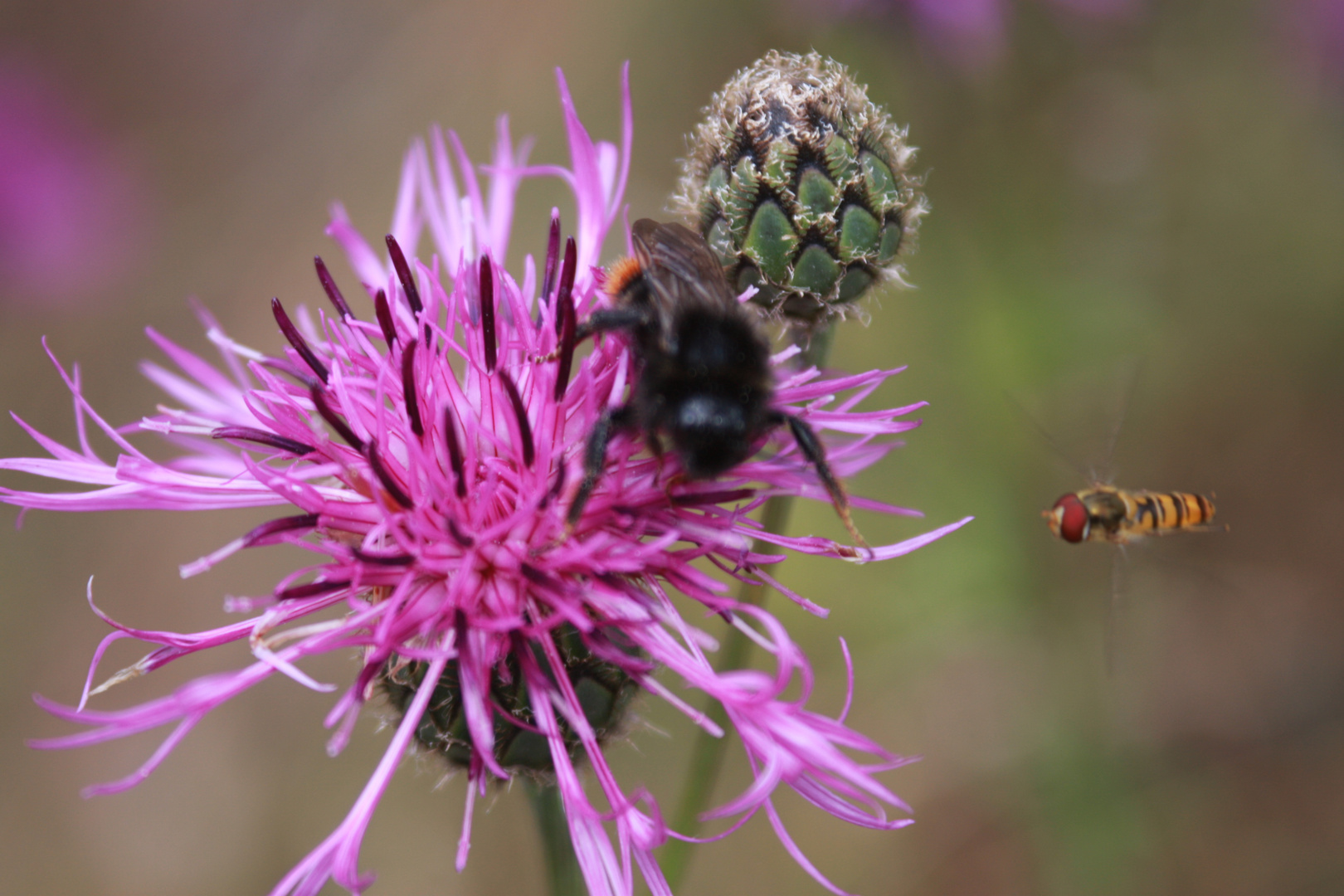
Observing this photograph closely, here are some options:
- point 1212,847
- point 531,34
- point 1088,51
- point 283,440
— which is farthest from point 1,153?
point 1212,847

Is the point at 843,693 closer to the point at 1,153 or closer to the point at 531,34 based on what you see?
the point at 531,34

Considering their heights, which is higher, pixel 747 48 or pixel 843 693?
pixel 747 48

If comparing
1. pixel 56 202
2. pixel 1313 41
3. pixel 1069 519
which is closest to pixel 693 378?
pixel 1069 519

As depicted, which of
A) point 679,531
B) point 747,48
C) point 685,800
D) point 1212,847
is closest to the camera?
point 679,531

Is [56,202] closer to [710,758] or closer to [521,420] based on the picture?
[521,420]

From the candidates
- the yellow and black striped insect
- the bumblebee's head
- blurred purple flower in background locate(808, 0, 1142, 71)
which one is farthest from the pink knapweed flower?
blurred purple flower in background locate(808, 0, 1142, 71)

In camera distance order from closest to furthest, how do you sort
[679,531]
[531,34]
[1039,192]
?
[679,531] → [1039,192] → [531,34]

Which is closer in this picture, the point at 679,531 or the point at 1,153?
the point at 679,531
